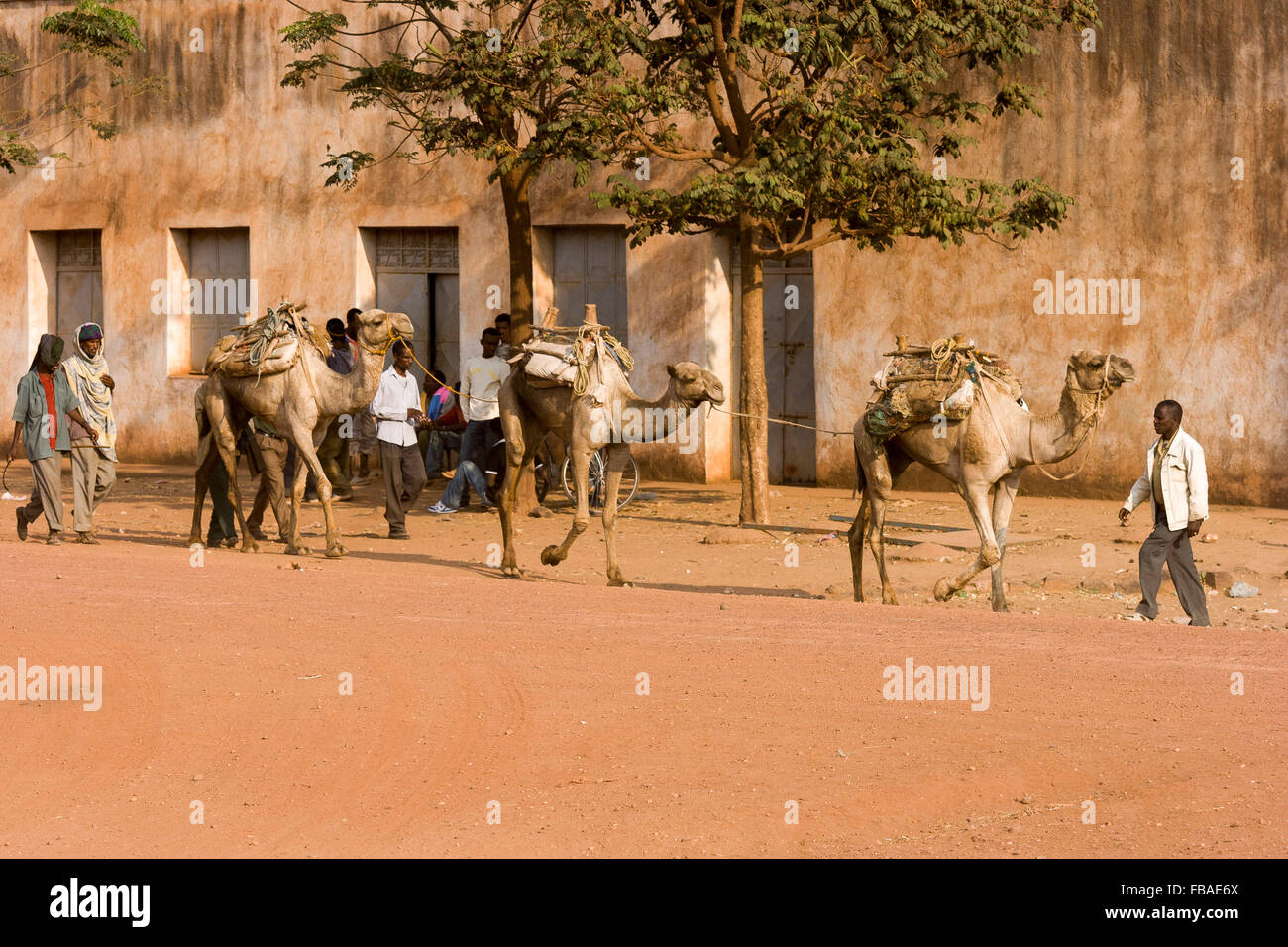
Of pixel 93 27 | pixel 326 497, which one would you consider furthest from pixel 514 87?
pixel 93 27

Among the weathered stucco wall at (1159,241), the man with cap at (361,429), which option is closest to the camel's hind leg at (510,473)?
the man with cap at (361,429)

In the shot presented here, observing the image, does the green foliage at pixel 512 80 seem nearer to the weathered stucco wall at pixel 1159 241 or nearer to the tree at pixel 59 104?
the weathered stucco wall at pixel 1159 241

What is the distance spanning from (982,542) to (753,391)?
5233 millimetres

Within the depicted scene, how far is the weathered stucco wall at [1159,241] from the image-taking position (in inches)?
659

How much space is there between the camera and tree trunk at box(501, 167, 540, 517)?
679 inches

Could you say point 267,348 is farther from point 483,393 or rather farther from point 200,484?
point 483,393

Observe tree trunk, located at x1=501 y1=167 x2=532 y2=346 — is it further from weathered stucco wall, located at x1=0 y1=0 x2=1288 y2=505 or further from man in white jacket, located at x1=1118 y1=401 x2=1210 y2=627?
man in white jacket, located at x1=1118 y1=401 x2=1210 y2=627

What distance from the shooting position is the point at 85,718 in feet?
28.4

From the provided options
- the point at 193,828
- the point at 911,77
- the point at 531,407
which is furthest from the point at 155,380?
the point at 193,828

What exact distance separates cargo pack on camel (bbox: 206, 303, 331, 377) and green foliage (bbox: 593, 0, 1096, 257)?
2.86m

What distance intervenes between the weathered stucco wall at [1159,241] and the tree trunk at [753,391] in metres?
3.26

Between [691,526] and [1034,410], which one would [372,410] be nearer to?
[691,526]

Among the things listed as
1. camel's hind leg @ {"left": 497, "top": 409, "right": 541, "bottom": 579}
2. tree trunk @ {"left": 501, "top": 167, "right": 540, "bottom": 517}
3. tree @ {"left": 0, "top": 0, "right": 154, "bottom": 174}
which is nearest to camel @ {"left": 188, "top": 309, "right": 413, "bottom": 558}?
camel's hind leg @ {"left": 497, "top": 409, "right": 541, "bottom": 579}

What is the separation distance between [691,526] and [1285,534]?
5457mm
